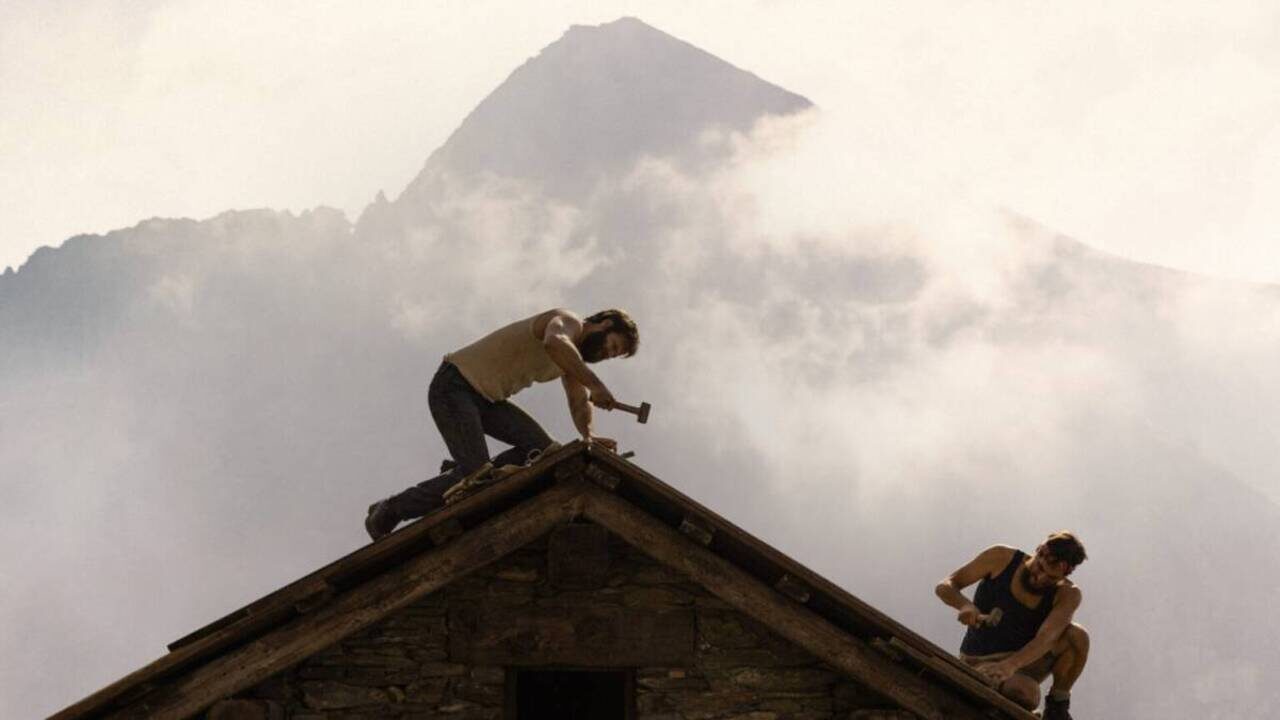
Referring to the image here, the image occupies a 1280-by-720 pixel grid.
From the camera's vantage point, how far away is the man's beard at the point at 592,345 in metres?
10.8

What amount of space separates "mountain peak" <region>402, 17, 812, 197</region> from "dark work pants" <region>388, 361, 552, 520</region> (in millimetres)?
130339

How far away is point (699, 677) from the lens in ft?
31.0

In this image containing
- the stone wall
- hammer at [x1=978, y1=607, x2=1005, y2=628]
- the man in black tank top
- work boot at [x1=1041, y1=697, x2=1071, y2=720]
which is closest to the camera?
the stone wall

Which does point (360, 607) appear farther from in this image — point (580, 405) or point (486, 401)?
point (486, 401)

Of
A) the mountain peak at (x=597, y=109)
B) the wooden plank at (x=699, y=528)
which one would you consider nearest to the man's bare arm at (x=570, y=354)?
the wooden plank at (x=699, y=528)

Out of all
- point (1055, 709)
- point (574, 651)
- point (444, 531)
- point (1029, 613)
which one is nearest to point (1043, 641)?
point (1029, 613)

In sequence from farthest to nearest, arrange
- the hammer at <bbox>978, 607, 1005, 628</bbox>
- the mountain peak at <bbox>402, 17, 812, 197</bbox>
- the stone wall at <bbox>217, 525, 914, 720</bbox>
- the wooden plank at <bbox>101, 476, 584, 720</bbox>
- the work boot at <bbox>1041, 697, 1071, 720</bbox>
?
the mountain peak at <bbox>402, 17, 812, 197</bbox>, the hammer at <bbox>978, 607, 1005, 628</bbox>, the work boot at <bbox>1041, 697, 1071, 720</bbox>, the stone wall at <bbox>217, 525, 914, 720</bbox>, the wooden plank at <bbox>101, 476, 584, 720</bbox>

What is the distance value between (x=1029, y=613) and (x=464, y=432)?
166 inches

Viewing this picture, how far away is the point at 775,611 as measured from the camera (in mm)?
9453

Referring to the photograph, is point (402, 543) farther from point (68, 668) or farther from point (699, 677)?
point (68, 668)

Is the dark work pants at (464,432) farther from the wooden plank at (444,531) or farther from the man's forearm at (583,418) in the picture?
the wooden plank at (444,531)

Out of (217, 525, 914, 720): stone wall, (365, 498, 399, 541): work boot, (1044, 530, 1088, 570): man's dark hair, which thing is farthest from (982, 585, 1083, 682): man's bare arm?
(365, 498, 399, 541): work boot

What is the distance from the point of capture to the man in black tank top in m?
10.5

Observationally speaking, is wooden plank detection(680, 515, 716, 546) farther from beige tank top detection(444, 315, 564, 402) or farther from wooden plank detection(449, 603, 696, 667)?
beige tank top detection(444, 315, 564, 402)
